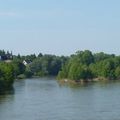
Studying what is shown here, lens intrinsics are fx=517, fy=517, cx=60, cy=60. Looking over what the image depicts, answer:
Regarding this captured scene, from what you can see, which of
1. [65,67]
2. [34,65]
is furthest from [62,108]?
[34,65]

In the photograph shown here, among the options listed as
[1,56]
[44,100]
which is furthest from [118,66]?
[44,100]

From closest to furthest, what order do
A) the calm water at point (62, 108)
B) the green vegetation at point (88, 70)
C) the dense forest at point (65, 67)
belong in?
the calm water at point (62, 108) → the dense forest at point (65, 67) → the green vegetation at point (88, 70)

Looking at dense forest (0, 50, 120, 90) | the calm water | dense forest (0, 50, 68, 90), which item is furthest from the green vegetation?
the calm water

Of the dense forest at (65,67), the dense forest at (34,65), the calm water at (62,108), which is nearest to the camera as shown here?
the calm water at (62,108)

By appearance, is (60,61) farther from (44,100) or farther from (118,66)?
(44,100)

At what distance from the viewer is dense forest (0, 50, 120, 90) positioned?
55.5 m

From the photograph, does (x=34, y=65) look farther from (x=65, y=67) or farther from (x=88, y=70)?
(x=88, y=70)

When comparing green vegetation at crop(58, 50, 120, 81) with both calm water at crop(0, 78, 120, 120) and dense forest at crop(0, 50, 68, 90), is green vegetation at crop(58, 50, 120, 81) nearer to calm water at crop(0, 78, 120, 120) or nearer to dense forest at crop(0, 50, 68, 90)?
dense forest at crop(0, 50, 68, 90)

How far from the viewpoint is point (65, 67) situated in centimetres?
7638

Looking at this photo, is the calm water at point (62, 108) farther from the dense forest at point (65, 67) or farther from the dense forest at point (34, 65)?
the dense forest at point (34, 65)

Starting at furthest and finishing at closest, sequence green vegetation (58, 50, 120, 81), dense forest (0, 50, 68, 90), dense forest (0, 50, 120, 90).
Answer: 1. dense forest (0, 50, 68, 90)
2. green vegetation (58, 50, 120, 81)
3. dense forest (0, 50, 120, 90)

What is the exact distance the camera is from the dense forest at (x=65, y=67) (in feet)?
182

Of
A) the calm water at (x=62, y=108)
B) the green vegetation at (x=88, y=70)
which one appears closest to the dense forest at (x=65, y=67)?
the green vegetation at (x=88, y=70)

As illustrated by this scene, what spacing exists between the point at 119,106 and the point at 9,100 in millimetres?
8470
